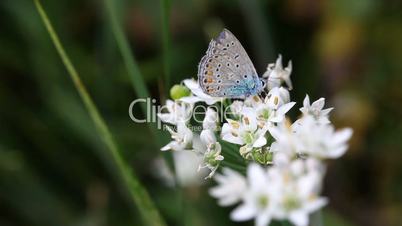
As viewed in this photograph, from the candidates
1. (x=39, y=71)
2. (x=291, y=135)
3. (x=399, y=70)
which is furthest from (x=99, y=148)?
(x=291, y=135)

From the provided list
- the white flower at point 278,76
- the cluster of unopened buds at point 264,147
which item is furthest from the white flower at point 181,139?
the white flower at point 278,76

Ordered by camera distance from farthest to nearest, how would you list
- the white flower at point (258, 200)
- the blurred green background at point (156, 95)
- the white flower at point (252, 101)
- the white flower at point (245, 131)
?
1. the blurred green background at point (156, 95)
2. the white flower at point (252, 101)
3. the white flower at point (245, 131)
4. the white flower at point (258, 200)

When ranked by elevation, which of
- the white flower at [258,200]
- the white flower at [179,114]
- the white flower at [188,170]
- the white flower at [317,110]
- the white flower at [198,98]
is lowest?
the white flower at [258,200]

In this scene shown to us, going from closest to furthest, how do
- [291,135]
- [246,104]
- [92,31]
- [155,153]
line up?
[291,135] < [246,104] < [155,153] < [92,31]

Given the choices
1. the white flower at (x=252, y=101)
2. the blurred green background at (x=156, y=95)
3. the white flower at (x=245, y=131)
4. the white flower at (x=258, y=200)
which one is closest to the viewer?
the white flower at (x=258, y=200)

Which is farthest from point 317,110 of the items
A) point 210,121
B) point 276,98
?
point 210,121

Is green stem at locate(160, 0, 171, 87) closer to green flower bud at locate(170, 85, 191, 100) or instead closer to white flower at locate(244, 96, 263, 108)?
green flower bud at locate(170, 85, 191, 100)

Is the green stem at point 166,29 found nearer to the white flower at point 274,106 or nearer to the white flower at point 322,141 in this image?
the white flower at point 274,106

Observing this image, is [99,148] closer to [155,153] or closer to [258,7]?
[155,153]

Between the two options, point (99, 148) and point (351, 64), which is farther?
point (351, 64)

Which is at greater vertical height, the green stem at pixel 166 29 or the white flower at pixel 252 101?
the green stem at pixel 166 29
